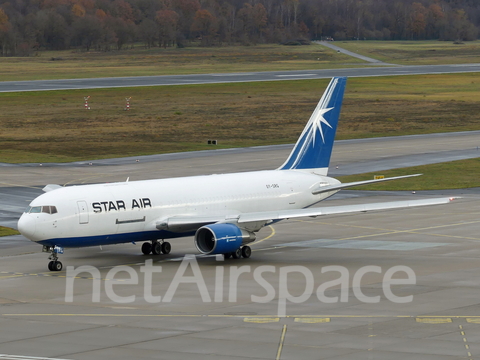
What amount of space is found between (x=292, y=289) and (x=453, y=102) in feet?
347

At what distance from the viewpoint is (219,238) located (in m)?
40.7

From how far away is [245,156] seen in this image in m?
85.7

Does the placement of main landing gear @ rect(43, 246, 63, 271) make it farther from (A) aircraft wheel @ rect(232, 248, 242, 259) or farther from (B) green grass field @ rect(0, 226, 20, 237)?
(B) green grass field @ rect(0, 226, 20, 237)

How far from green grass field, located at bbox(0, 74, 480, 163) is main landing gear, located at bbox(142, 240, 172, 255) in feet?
134

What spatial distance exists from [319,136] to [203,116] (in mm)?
67857

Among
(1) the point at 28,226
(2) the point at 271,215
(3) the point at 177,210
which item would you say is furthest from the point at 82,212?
(2) the point at 271,215

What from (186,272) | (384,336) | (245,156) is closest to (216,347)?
(384,336)

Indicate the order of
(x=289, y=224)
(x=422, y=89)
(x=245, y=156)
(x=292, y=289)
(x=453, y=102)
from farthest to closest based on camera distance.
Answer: (x=422, y=89) < (x=453, y=102) < (x=245, y=156) < (x=289, y=224) < (x=292, y=289)

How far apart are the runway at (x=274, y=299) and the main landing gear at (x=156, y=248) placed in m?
0.55

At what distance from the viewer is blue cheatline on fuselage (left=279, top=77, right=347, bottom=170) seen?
49.7m

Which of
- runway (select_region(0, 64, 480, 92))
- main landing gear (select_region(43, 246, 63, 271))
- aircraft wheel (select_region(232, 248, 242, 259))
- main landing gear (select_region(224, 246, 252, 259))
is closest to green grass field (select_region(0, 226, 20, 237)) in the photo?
main landing gear (select_region(43, 246, 63, 271))

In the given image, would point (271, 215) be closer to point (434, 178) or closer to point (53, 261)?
point (53, 261)

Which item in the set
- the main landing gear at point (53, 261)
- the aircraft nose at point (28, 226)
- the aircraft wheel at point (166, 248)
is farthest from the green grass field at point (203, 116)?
the aircraft nose at point (28, 226)

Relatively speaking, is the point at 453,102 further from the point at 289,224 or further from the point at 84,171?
the point at 289,224
